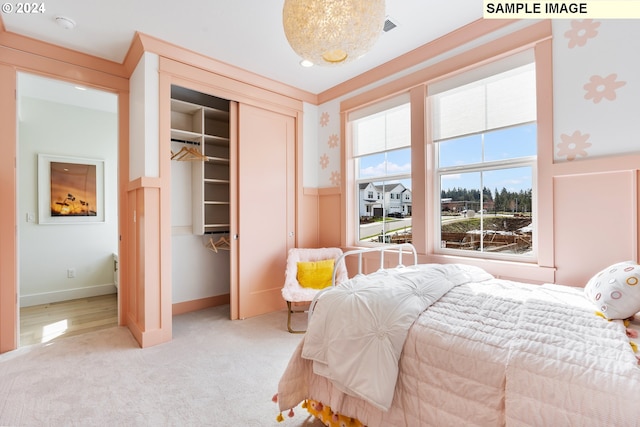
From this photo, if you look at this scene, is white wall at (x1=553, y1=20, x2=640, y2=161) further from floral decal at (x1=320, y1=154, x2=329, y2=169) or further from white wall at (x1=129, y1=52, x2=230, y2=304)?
white wall at (x1=129, y1=52, x2=230, y2=304)

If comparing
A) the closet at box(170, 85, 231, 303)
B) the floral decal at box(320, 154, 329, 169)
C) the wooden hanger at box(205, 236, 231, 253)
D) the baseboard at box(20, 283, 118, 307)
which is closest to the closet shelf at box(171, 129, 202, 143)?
the closet at box(170, 85, 231, 303)

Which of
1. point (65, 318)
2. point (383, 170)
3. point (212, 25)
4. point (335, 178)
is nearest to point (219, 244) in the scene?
point (335, 178)

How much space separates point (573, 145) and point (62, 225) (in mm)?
5498

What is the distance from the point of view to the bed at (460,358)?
3.18 ft

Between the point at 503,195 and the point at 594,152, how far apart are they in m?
0.63

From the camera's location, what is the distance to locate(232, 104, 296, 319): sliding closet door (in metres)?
3.31

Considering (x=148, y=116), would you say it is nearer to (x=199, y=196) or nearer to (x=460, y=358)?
(x=199, y=196)

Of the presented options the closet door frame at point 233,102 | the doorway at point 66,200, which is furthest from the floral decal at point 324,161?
the doorway at point 66,200

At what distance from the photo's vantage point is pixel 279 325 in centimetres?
309

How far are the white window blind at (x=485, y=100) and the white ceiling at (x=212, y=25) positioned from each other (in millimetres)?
456

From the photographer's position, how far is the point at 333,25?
139 cm

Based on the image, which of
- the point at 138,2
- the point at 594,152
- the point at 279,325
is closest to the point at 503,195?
the point at 594,152

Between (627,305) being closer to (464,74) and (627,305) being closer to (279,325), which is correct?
(464,74)

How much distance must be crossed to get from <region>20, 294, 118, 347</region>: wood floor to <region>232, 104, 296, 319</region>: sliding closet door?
1509 mm
